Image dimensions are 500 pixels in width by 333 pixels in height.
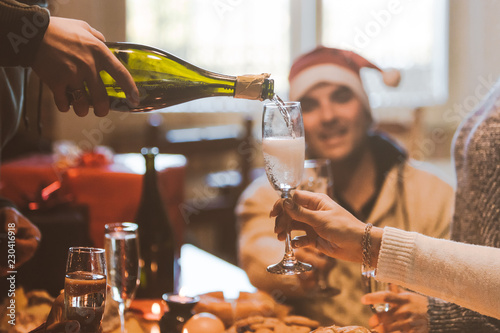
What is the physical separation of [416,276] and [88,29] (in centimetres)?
51

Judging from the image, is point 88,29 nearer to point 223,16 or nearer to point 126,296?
point 126,296

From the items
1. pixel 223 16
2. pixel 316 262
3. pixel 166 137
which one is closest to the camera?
pixel 316 262

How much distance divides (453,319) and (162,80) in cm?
59

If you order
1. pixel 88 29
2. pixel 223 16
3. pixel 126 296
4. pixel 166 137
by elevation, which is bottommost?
pixel 126 296

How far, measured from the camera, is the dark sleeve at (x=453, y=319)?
83cm

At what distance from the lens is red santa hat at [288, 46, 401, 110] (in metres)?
1.48

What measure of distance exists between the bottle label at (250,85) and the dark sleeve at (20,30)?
263mm

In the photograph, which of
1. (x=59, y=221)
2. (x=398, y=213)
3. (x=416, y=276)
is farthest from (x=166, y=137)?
(x=416, y=276)

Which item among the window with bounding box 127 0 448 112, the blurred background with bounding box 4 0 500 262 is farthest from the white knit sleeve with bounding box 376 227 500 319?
the window with bounding box 127 0 448 112

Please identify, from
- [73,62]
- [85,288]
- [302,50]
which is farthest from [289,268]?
[302,50]

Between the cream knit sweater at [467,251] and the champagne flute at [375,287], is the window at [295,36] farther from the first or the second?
the champagne flute at [375,287]

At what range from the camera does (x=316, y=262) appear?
926 millimetres

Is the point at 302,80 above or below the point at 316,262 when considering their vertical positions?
above

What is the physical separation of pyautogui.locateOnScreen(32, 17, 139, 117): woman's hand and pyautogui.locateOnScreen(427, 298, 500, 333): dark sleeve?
58cm
